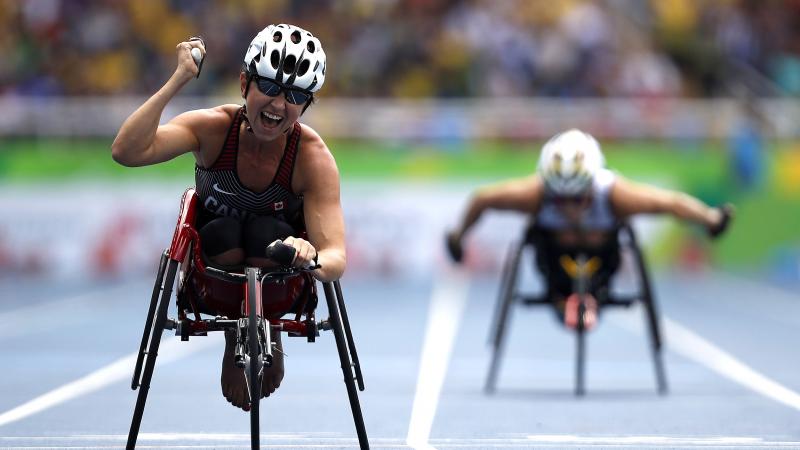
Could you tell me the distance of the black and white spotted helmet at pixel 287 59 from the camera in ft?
19.6

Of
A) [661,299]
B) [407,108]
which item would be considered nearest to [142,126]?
[661,299]

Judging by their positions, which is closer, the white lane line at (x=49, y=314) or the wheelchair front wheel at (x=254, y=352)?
the wheelchair front wheel at (x=254, y=352)

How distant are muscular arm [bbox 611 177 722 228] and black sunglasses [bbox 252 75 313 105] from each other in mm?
4196

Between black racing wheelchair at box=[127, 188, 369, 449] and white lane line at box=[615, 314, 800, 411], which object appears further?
white lane line at box=[615, 314, 800, 411]

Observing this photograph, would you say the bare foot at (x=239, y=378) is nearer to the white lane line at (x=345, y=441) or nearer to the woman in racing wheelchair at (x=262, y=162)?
the woman in racing wheelchair at (x=262, y=162)

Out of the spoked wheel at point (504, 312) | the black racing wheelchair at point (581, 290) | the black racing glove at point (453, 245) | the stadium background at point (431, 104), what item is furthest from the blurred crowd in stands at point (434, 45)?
the spoked wheel at point (504, 312)

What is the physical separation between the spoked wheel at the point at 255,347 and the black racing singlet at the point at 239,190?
433 millimetres

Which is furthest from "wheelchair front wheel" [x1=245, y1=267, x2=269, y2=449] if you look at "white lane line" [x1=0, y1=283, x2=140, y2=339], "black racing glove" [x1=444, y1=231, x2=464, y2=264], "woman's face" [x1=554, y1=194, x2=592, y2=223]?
"white lane line" [x1=0, y1=283, x2=140, y2=339]

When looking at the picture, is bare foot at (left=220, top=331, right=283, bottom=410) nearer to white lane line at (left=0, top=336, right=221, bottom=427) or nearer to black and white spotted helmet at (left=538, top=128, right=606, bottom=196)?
white lane line at (left=0, top=336, right=221, bottom=427)

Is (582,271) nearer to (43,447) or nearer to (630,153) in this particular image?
(43,447)

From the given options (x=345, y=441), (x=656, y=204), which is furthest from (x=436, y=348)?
(x=345, y=441)

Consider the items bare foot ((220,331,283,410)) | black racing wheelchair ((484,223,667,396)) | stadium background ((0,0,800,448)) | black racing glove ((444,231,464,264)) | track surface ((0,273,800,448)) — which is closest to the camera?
bare foot ((220,331,283,410))

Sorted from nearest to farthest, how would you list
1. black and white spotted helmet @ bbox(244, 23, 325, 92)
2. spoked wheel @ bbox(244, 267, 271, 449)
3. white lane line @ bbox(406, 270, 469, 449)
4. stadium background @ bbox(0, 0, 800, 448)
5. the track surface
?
spoked wheel @ bbox(244, 267, 271, 449) → black and white spotted helmet @ bbox(244, 23, 325, 92) → the track surface → white lane line @ bbox(406, 270, 469, 449) → stadium background @ bbox(0, 0, 800, 448)

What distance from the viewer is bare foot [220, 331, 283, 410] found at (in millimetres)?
6566
